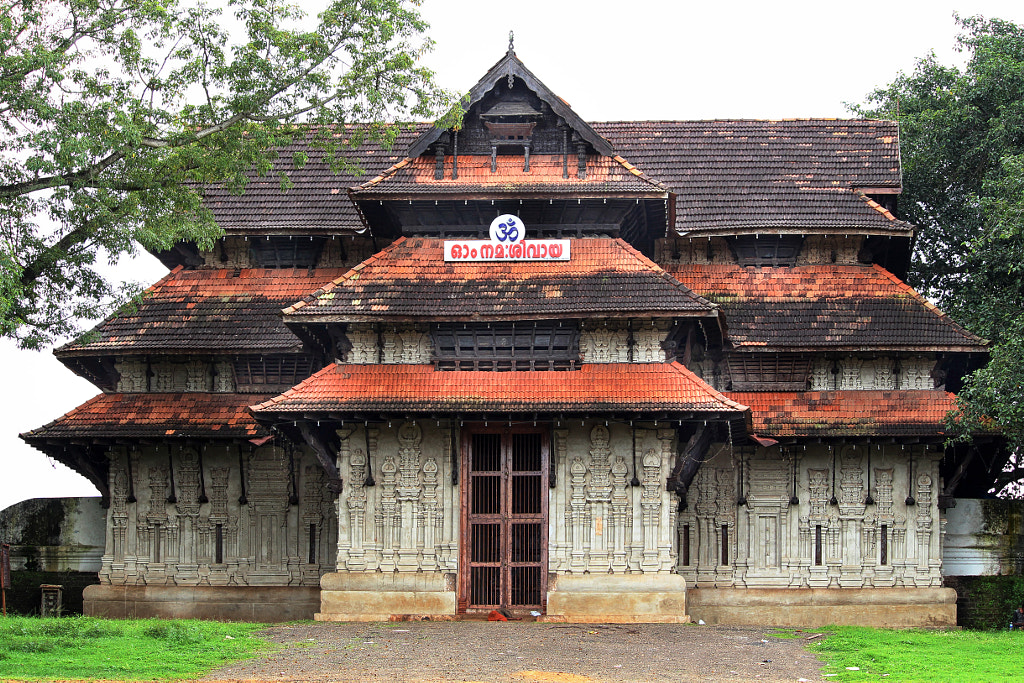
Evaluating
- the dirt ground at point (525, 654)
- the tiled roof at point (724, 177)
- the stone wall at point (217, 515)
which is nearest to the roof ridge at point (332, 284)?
the tiled roof at point (724, 177)

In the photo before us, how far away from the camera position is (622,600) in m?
21.1

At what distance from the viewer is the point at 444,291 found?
72.8ft

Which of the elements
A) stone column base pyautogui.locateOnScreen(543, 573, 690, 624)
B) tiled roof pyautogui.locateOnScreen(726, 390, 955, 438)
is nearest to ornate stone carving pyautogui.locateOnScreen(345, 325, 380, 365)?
stone column base pyautogui.locateOnScreen(543, 573, 690, 624)

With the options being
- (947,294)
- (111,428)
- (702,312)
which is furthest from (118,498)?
(947,294)

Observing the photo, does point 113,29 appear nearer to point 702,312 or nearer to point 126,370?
point 126,370

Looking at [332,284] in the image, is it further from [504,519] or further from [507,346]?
[504,519]

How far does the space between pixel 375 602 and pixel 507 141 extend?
8.50 m

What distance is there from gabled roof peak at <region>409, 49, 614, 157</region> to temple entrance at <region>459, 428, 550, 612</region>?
17.4 feet

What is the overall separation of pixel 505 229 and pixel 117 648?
9962 mm

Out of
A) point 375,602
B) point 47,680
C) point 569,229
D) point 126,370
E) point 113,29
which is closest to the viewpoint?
point 47,680

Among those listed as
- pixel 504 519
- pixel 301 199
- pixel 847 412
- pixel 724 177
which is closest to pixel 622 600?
pixel 504 519

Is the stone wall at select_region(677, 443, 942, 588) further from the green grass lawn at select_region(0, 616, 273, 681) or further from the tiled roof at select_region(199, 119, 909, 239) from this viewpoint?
the green grass lawn at select_region(0, 616, 273, 681)

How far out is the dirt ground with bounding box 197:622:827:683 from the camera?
15.7m

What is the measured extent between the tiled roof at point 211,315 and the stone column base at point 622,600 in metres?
7.09
